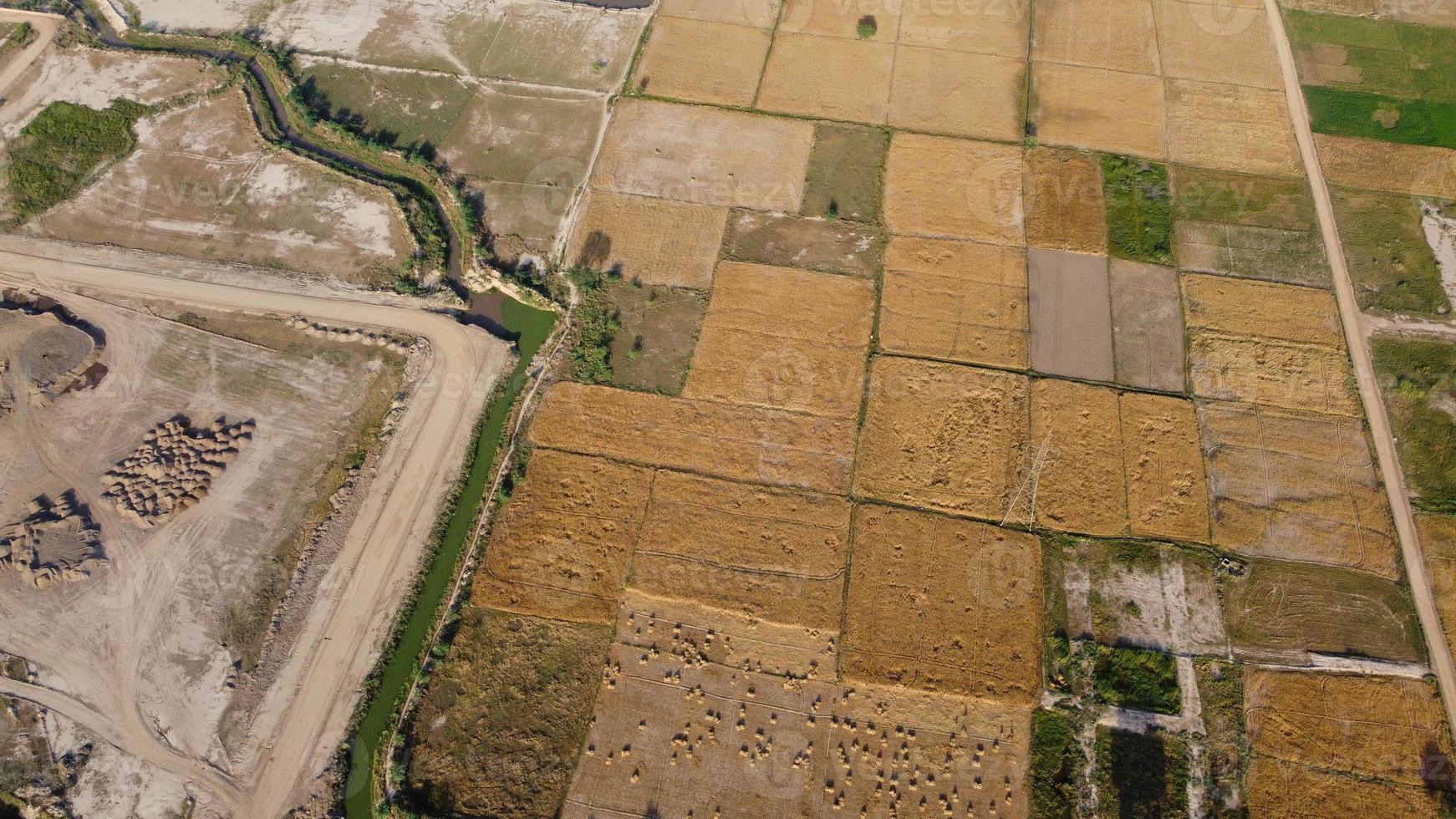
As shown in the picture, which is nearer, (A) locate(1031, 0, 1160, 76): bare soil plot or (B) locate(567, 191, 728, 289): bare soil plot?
(B) locate(567, 191, 728, 289): bare soil plot

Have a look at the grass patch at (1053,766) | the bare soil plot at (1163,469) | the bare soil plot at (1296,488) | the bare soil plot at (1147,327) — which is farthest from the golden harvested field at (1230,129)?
the grass patch at (1053,766)

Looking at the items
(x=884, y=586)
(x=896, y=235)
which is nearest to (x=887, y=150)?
(x=896, y=235)

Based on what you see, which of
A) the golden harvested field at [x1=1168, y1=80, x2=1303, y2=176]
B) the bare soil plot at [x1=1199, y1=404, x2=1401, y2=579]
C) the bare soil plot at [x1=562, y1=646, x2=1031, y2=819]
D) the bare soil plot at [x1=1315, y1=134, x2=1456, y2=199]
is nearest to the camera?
the bare soil plot at [x1=562, y1=646, x2=1031, y2=819]

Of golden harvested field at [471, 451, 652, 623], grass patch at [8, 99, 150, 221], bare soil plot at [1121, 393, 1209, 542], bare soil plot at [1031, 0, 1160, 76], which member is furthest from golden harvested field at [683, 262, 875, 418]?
grass patch at [8, 99, 150, 221]

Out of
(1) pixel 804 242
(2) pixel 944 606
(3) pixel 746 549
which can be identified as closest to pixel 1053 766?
(2) pixel 944 606

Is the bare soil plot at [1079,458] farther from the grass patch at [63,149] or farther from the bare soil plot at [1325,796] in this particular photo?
the grass patch at [63,149]

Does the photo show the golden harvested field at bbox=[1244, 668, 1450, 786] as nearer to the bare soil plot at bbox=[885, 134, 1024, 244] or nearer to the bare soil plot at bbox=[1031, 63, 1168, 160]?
the bare soil plot at bbox=[885, 134, 1024, 244]

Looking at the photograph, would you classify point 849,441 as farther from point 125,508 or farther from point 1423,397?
point 125,508
